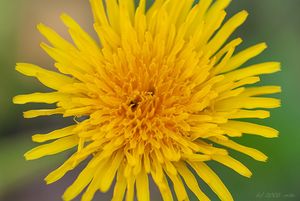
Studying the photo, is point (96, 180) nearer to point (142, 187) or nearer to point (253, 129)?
point (142, 187)

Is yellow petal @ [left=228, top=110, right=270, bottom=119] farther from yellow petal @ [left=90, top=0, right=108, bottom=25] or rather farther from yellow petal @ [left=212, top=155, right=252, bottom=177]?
yellow petal @ [left=90, top=0, right=108, bottom=25]

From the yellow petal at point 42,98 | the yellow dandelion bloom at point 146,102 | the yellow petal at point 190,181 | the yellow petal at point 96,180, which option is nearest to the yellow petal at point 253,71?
the yellow dandelion bloom at point 146,102

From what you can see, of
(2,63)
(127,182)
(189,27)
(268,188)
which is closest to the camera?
(127,182)

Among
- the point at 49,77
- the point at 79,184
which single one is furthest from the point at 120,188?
the point at 49,77

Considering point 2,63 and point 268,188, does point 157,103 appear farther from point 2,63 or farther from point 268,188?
point 2,63

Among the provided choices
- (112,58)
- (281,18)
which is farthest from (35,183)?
(281,18)

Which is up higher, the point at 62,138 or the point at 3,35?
the point at 3,35

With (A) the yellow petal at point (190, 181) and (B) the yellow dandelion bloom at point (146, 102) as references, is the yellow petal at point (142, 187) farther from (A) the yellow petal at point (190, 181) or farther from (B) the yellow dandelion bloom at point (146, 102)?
(A) the yellow petal at point (190, 181)
